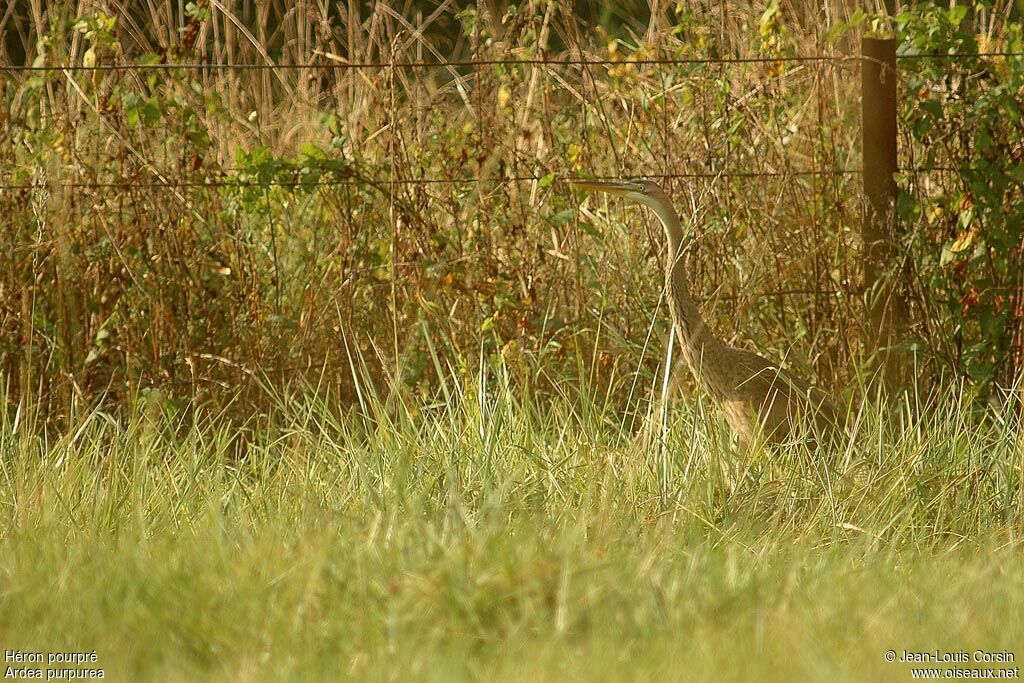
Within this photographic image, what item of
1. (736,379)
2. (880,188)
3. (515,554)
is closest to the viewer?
(515,554)

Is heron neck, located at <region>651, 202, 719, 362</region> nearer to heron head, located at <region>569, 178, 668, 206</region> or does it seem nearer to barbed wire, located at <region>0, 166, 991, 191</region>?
heron head, located at <region>569, 178, 668, 206</region>

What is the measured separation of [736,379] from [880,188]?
102cm

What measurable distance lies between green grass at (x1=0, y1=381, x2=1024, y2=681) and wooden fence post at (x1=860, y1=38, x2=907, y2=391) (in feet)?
2.23

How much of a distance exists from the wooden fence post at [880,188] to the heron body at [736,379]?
1.68ft

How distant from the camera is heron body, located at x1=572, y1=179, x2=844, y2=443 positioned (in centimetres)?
457

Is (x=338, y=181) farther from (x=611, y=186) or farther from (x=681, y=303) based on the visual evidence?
(x=681, y=303)

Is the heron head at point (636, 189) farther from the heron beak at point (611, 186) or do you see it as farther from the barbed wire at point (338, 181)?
the barbed wire at point (338, 181)

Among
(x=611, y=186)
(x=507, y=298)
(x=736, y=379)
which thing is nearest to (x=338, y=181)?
(x=507, y=298)

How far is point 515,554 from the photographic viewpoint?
9.80 ft

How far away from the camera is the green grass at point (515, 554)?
2674 mm

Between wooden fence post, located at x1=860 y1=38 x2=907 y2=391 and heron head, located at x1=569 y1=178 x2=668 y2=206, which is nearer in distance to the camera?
heron head, located at x1=569 y1=178 x2=668 y2=206

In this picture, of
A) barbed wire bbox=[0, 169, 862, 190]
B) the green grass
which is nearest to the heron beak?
barbed wire bbox=[0, 169, 862, 190]

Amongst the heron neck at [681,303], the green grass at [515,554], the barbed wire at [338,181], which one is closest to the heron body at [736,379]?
the heron neck at [681,303]

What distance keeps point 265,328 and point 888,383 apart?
7.43 ft
